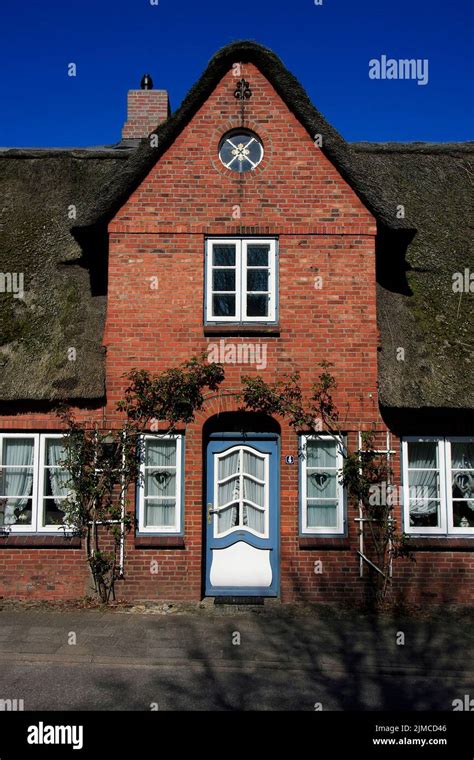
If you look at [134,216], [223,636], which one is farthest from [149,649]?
[134,216]

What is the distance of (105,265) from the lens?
37.7 ft

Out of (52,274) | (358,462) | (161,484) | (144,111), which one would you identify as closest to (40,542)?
(161,484)

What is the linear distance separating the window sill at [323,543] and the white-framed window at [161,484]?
71.0 inches

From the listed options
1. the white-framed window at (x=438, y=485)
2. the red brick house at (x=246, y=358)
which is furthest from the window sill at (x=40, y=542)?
the white-framed window at (x=438, y=485)

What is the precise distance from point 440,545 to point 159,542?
13.3ft

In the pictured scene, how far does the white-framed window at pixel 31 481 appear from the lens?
1031cm

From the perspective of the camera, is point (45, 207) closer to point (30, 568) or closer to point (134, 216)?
point (134, 216)

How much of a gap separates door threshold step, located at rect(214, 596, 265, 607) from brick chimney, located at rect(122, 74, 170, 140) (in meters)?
9.93

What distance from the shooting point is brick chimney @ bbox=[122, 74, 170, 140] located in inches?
587

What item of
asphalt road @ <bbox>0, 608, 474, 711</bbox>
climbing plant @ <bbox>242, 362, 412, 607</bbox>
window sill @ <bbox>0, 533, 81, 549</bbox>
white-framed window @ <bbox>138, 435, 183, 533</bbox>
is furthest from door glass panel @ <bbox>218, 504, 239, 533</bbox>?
window sill @ <bbox>0, 533, 81, 549</bbox>

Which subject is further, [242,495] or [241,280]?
[241,280]

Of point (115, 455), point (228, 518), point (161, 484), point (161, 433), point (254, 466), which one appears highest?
point (161, 433)

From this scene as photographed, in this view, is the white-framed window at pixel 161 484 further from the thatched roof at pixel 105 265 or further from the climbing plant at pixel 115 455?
the thatched roof at pixel 105 265

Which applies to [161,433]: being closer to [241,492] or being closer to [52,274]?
[241,492]
